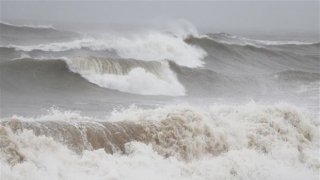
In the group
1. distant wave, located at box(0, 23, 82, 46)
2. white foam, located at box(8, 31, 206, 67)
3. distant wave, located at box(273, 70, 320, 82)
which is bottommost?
distant wave, located at box(273, 70, 320, 82)

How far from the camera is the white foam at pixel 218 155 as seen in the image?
20.3 ft

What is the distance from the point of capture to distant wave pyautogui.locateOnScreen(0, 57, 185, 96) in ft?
49.5

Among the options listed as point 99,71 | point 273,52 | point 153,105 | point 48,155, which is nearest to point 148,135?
point 48,155

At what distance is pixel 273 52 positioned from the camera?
2814cm

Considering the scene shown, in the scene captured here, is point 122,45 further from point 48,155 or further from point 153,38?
Answer: point 48,155

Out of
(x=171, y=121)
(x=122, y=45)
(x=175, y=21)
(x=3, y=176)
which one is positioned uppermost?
(x=175, y=21)

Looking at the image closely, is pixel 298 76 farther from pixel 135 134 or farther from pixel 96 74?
pixel 135 134

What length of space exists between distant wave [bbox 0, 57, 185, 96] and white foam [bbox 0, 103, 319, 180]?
6.11m

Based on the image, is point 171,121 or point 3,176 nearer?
point 3,176

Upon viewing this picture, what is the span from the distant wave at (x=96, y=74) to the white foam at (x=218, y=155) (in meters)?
6.11

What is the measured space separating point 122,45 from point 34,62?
7058 mm

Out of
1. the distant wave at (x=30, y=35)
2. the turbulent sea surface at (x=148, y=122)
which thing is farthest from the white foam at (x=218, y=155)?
the distant wave at (x=30, y=35)

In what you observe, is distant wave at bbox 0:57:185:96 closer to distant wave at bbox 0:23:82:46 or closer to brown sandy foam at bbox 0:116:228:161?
brown sandy foam at bbox 0:116:228:161

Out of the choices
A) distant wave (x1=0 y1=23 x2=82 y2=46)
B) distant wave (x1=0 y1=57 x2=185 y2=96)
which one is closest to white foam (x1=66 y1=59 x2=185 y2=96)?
distant wave (x1=0 y1=57 x2=185 y2=96)
